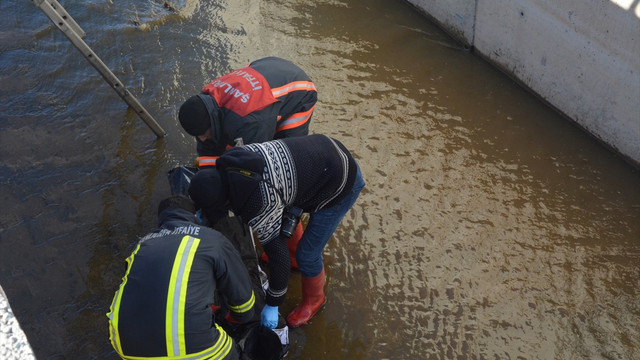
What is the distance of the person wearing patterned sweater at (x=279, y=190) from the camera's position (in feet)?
9.06

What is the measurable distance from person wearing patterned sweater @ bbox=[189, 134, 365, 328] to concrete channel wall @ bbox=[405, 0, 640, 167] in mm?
2838

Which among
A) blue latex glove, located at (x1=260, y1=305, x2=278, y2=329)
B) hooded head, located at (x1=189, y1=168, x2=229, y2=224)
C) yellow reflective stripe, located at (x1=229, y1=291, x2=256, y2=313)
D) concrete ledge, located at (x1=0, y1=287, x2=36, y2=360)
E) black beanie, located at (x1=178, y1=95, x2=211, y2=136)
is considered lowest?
blue latex glove, located at (x1=260, y1=305, x2=278, y2=329)

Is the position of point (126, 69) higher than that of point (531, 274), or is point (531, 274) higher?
point (126, 69)

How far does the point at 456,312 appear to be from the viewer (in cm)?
374

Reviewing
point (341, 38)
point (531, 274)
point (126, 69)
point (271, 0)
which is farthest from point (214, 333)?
point (271, 0)

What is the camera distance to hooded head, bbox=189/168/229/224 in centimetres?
274

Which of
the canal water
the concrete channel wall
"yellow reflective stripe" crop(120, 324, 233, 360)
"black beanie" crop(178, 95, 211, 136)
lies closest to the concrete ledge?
"yellow reflective stripe" crop(120, 324, 233, 360)

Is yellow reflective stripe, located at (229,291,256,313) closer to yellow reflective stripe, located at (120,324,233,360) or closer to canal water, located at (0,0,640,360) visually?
yellow reflective stripe, located at (120,324,233,360)

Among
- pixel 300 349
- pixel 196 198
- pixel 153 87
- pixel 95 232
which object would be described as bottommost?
pixel 300 349

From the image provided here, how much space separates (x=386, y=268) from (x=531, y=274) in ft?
3.48

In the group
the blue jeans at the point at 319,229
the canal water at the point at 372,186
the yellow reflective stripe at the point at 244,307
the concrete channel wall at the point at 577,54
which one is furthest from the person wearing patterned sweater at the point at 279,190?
the concrete channel wall at the point at 577,54

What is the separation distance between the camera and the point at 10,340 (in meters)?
1.11

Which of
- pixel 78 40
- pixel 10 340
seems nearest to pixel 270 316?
pixel 10 340

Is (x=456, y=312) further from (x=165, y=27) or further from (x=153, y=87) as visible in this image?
(x=165, y=27)
